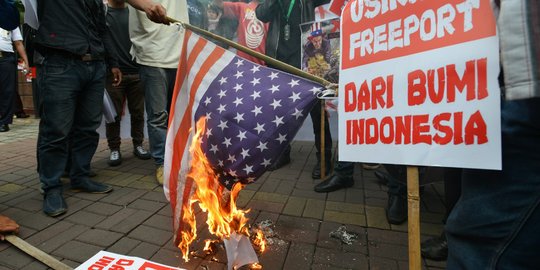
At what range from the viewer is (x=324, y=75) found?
390cm

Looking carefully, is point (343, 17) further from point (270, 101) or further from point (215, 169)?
point (215, 169)

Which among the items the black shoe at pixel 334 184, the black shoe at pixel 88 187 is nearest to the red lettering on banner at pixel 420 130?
the black shoe at pixel 334 184

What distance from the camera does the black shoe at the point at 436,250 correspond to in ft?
6.73

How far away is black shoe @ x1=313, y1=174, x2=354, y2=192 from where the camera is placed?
129 inches

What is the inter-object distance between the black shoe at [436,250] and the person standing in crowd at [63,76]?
2.64 m

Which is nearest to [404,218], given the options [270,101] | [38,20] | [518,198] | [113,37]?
[270,101]

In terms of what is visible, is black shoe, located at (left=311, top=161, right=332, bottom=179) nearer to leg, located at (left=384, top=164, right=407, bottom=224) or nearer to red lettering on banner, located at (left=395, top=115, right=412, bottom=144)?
leg, located at (left=384, top=164, right=407, bottom=224)

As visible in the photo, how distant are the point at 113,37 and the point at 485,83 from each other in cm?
429

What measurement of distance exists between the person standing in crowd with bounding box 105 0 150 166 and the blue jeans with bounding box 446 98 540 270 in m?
4.08

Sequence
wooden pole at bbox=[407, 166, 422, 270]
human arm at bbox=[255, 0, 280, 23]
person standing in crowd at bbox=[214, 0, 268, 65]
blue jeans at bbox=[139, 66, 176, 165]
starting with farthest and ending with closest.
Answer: person standing in crowd at bbox=[214, 0, 268, 65], human arm at bbox=[255, 0, 280, 23], blue jeans at bbox=[139, 66, 176, 165], wooden pole at bbox=[407, 166, 422, 270]

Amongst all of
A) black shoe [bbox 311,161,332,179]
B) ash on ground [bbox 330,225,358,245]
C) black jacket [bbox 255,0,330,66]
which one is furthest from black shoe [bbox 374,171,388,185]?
black jacket [bbox 255,0,330,66]

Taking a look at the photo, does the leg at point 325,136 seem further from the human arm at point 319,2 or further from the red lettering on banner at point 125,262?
the red lettering on banner at point 125,262

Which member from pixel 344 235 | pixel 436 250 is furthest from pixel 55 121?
pixel 436 250

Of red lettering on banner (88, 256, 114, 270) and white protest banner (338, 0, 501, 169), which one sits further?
red lettering on banner (88, 256, 114, 270)
